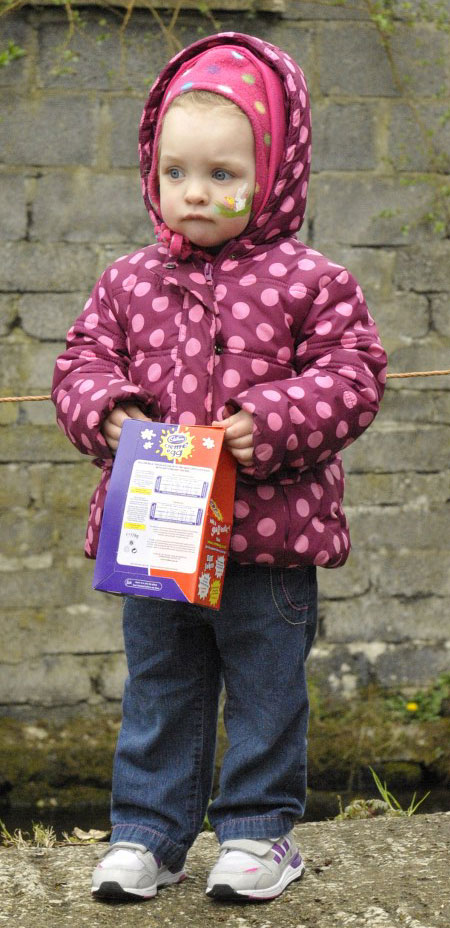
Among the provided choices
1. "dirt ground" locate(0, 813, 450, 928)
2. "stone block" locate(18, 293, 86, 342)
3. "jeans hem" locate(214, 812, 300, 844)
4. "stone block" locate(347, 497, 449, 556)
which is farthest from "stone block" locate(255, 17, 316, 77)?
"jeans hem" locate(214, 812, 300, 844)

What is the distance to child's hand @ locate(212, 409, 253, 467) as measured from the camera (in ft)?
6.13

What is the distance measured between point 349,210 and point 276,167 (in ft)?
6.50

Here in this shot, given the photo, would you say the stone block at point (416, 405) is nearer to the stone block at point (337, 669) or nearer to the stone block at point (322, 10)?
the stone block at point (337, 669)

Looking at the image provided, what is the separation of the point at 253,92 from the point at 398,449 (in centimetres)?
215

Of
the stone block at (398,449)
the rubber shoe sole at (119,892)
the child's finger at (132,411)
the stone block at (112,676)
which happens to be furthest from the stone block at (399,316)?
the rubber shoe sole at (119,892)

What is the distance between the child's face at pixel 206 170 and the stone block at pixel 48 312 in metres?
1.94

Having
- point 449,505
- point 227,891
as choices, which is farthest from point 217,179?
point 449,505

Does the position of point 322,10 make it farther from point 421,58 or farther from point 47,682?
point 47,682

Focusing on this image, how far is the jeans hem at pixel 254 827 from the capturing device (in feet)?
6.58

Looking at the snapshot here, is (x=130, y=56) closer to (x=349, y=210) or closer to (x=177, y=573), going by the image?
(x=349, y=210)

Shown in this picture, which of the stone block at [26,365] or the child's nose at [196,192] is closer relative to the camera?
the child's nose at [196,192]

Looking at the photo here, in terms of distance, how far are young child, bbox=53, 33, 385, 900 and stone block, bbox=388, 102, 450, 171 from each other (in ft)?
6.26

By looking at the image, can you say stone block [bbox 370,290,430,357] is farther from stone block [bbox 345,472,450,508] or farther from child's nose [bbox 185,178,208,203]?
child's nose [bbox 185,178,208,203]

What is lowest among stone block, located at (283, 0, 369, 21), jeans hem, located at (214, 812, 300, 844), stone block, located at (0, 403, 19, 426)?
jeans hem, located at (214, 812, 300, 844)
